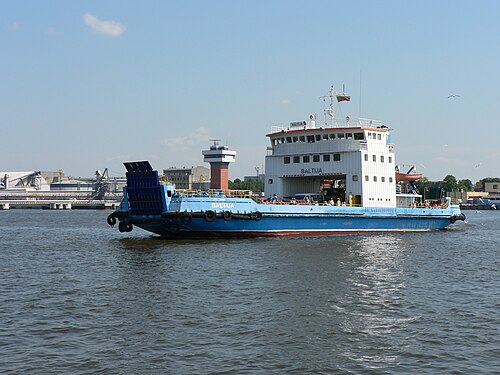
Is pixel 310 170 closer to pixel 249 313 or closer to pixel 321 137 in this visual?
pixel 321 137

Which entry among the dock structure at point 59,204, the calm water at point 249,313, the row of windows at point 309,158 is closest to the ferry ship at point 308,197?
the row of windows at point 309,158

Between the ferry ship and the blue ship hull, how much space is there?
6 centimetres

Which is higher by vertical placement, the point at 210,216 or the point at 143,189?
the point at 143,189

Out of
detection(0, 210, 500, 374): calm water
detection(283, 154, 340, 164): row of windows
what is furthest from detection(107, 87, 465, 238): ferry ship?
detection(0, 210, 500, 374): calm water

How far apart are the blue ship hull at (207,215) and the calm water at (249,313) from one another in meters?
5.39

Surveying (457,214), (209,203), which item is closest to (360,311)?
(209,203)

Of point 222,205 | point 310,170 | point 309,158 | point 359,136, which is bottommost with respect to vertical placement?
point 222,205

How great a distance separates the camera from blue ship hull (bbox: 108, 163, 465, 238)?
3853cm

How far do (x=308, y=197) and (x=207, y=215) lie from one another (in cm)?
1287

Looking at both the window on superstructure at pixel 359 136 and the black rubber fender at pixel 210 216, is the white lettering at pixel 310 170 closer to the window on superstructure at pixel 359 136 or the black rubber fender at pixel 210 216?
the window on superstructure at pixel 359 136

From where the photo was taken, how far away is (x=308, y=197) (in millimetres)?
49000

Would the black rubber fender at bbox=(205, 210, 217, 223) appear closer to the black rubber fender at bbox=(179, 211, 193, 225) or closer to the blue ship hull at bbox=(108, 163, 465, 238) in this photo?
the blue ship hull at bbox=(108, 163, 465, 238)

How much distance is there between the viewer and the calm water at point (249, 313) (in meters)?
14.1

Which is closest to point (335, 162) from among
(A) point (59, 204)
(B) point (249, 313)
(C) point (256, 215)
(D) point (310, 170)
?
(D) point (310, 170)
